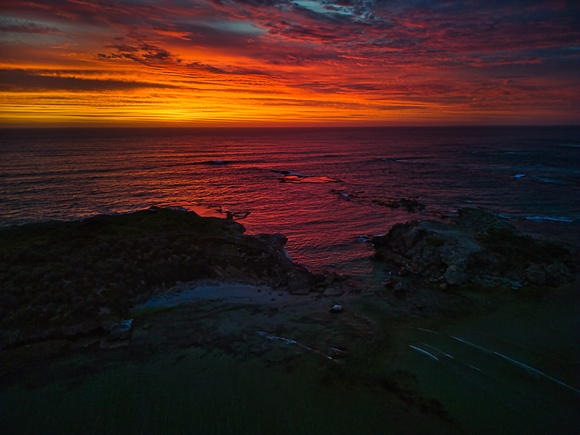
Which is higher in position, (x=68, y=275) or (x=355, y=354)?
(x=68, y=275)

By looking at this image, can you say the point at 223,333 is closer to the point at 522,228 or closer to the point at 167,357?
the point at 167,357

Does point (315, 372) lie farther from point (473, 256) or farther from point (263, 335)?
point (473, 256)

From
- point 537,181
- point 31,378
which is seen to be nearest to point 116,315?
point 31,378

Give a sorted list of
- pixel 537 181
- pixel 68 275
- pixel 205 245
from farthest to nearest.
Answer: pixel 537 181, pixel 205 245, pixel 68 275

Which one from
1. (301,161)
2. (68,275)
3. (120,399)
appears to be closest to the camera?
(120,399)

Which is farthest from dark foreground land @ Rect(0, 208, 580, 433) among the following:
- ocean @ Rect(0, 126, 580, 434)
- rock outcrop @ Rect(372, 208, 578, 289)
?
rock outcrop @ Rect(372, 208, 578, 289)

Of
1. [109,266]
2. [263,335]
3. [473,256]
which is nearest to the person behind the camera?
[263,335]

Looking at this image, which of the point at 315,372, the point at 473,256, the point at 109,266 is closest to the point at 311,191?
the point at 473,256

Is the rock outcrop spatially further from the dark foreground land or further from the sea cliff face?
the sea cliff face
